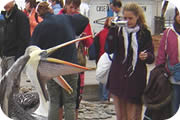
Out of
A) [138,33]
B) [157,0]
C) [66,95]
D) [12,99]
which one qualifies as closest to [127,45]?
[138,33]

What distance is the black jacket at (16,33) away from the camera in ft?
17.0

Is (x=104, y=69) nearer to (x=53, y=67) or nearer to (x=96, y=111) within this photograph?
(x=53, y=67)

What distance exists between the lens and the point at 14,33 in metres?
5.21

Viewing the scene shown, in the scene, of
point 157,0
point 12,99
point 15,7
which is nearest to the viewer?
point 12,99

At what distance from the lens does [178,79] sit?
4.08 metres

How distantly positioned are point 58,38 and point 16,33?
4.74 ft

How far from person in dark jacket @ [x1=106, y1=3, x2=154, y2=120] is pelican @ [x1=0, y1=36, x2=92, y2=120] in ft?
2.28

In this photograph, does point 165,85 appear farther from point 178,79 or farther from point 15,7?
point 15,7

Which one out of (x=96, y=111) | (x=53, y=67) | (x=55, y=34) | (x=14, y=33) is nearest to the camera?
(x=53, y=67)

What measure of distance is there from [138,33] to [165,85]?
662 millimetres

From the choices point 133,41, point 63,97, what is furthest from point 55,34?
point 133,41

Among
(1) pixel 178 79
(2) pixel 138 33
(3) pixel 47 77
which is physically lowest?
(1) pixel 178 79

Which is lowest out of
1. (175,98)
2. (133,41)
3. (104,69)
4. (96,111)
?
(96,111)

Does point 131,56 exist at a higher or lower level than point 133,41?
lower
